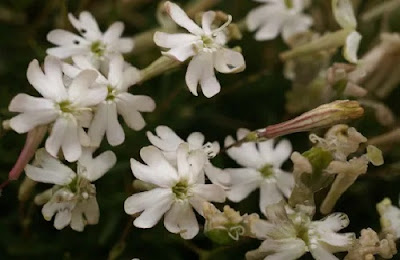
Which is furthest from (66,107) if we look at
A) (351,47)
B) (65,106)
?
(351,47)

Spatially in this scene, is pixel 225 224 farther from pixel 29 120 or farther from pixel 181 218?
pixel 29 120

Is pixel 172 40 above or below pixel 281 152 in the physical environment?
above

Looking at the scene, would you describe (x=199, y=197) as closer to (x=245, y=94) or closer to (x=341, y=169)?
(x=341, y=169)

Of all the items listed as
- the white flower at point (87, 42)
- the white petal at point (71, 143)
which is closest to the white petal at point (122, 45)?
the white flower at point (87, 42)

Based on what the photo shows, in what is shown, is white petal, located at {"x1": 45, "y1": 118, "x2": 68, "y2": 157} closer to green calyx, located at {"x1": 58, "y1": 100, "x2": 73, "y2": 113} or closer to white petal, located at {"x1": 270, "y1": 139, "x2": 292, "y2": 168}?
green calyx, located at {"x1": 58, "y1": 100, "x2": 73, "y2": 113}

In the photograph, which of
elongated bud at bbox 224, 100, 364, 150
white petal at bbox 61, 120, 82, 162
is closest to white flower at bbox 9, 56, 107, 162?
white petal at bbox 61, 120, 82, 162

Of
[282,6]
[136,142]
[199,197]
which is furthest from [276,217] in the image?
[282,6]
